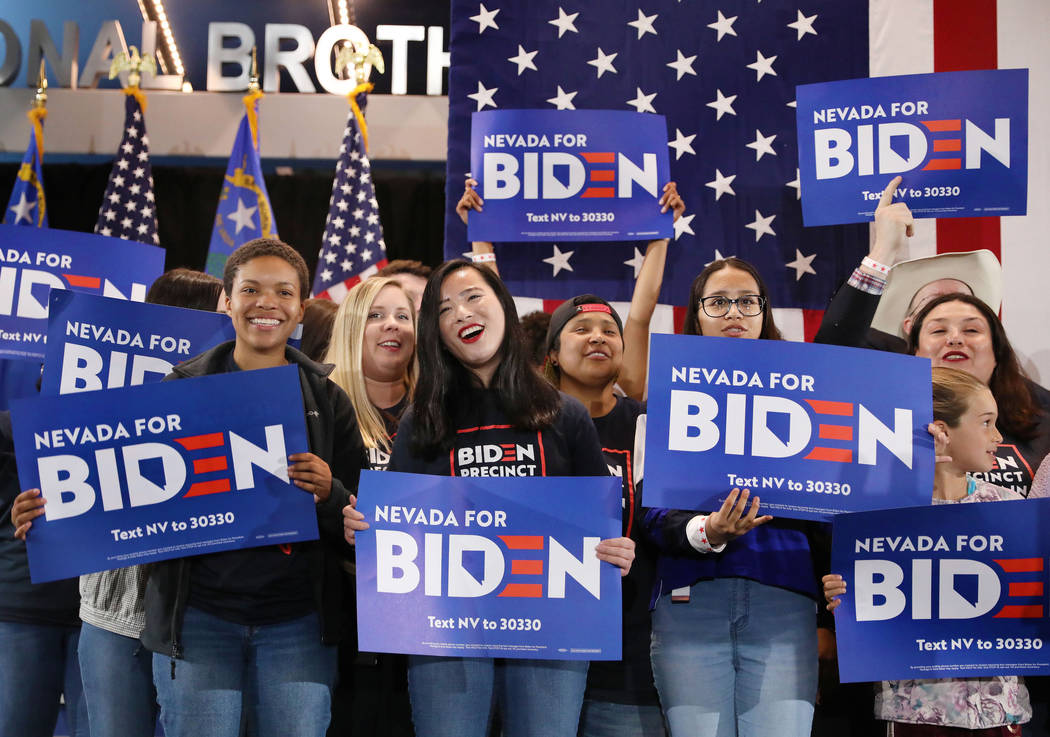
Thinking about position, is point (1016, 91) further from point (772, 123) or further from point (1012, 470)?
point (1012, 470)

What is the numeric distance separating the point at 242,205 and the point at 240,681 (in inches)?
156

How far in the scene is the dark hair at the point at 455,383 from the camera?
2658 mm

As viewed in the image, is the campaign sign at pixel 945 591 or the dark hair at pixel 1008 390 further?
the dark hair at pixel 1008 390

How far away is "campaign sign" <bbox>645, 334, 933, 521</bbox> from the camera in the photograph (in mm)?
2615

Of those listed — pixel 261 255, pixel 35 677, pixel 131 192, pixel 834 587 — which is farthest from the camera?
pixel 131 192

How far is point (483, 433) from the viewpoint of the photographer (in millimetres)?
2678

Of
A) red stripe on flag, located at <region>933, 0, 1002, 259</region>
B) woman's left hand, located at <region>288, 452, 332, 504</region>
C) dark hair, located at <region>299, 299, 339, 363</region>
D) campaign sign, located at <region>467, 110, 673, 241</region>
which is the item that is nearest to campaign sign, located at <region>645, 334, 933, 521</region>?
woman's left hand, located at <region>288, 452, 332, 504</region>

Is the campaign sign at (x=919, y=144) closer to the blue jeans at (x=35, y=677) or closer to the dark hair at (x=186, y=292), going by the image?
the dark hair at (x=186, y=292)

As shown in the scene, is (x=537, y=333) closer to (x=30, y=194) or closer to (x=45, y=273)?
(x=45, y=273)

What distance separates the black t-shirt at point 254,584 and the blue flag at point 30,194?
4.04 m

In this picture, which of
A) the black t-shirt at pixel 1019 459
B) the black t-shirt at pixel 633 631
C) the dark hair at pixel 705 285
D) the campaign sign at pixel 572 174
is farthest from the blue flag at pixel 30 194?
the black t-shirt at pixel 1019 459

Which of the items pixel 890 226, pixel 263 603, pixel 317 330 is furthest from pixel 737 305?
pixel 263 603

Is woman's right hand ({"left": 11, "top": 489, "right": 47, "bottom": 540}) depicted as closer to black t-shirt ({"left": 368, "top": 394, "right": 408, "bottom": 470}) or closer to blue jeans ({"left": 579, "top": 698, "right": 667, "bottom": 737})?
black t-shirt ({"left": 368, "top": 394, "right": 408, "bottom": 470})

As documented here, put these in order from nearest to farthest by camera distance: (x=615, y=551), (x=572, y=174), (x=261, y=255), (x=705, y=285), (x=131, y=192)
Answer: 1. (x=615, y=551)
2. (x=261, y=255)
3. (x=705, y=285)
4. (x=572, y=174)
5. (x=131, y=192)
